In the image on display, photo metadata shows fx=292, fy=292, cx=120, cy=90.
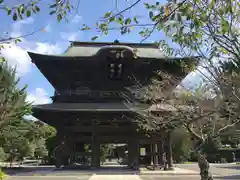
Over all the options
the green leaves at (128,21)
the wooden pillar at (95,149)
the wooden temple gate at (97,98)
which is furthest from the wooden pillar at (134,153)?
the green leaves at (128,21)

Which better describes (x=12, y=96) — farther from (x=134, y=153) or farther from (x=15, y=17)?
(x=15, y=17)

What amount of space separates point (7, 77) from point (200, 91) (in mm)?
16104

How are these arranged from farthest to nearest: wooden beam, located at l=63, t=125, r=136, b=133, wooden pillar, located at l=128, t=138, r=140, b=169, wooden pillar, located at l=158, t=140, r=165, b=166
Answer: wooden pillar, located at l=158, t=140, r=165, b=166 < wooden beam, located at l=63, t=125, r=136, b=133 < wooden pillar, located at l=128, t=138, r=140, b=169

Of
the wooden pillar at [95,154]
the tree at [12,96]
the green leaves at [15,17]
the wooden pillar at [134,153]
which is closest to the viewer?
the green leaves at [15,17]

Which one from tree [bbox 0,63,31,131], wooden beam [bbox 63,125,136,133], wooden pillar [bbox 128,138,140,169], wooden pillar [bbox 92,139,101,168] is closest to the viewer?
tree [bbox 0,63,31,131]

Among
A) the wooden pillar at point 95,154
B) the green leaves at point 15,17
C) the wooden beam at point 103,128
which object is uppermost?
the green leaves at point 15,17

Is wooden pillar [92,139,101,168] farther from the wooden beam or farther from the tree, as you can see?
the tree

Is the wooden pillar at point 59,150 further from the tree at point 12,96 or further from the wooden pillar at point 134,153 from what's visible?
the wooden pillar at point 134,153

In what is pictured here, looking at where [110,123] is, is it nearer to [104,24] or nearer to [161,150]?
[161,150]

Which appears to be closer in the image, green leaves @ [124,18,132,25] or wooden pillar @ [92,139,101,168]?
green leaves @ [124,18,132,25]

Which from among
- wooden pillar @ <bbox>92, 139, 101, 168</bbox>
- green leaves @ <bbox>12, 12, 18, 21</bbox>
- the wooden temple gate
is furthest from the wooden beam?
green leaves @ <bbox>12, 12, 18, 21</bbox>

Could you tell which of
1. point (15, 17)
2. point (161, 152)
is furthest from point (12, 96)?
point (15, 17)

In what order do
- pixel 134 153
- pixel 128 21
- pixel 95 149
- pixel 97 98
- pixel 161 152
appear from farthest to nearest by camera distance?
pixel 97 98, pixel 161 152, pixel 134 153, pixel 95 149, pixel 128 21

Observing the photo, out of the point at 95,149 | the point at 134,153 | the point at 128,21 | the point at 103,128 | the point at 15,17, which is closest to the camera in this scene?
the point at 15,17
